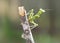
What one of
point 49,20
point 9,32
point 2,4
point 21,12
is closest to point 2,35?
point 9,32

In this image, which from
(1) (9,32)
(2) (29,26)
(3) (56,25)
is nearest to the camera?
(2) (29,26)

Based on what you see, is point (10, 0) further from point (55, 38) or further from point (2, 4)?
point (55, 38)

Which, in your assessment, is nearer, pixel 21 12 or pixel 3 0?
pixel 21 12

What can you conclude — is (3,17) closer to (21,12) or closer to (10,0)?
(10,0)

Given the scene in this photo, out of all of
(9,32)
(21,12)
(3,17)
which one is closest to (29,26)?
(21,12)

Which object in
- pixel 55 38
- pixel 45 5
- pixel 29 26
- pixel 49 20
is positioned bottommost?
pixel 55 38

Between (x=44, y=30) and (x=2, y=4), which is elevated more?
(x=2, y=4)

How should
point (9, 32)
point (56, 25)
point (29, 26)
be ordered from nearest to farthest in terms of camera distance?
point (29, 26) → point (9, 32) → point (56, 25)
